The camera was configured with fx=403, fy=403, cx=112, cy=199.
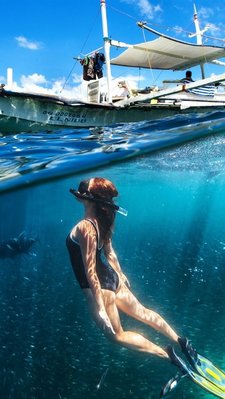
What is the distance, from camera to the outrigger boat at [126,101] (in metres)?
12.6

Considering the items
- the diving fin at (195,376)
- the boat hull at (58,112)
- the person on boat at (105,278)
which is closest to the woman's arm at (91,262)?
the person on boat at (105,278)

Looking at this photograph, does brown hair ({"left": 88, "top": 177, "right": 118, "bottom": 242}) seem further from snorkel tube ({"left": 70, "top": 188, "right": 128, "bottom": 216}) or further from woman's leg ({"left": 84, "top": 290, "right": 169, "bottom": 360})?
woman's leg ({"left": 84, "top": 290, "right": 169, "bottom": 360})

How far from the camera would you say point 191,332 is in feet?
16.9

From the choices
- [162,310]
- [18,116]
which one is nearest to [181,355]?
[162,310]

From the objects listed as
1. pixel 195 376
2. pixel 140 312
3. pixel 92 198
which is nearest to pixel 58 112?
pixel 92 198

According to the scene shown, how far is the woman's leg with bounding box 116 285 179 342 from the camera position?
13.8 feet

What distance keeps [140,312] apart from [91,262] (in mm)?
876

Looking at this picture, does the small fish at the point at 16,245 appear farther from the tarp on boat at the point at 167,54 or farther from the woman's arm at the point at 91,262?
the tarp on boat at the point at 167,54

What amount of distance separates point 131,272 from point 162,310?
625mm

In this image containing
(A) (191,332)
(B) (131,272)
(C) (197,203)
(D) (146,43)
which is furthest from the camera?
(D) (146,43)

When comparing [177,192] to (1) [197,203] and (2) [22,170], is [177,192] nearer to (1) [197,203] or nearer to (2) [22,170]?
(1) [197,203]

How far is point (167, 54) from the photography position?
19.1 metres

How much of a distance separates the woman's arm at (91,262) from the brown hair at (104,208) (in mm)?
185

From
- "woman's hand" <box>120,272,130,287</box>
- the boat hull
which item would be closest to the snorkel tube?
"woman's hand" <box>120,272,130,287</box>
